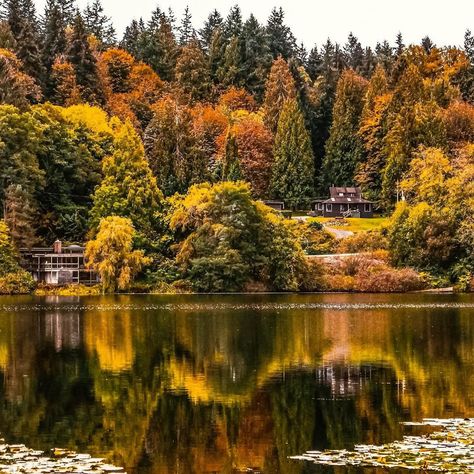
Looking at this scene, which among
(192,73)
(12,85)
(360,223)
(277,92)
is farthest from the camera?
(192,73)

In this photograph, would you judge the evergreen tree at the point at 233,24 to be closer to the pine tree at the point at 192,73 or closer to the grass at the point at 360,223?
the pine tree at the point at 192,73

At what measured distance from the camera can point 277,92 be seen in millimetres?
122688

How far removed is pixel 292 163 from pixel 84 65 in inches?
1067

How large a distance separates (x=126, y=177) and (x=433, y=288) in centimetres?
2831

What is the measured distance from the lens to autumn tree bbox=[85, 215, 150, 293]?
3108 inches

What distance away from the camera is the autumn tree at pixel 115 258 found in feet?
259

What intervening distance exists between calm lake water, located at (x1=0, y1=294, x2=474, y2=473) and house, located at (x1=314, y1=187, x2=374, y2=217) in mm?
56481

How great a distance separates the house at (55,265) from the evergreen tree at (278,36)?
239 ft

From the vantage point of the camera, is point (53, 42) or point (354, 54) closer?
point (53, 42)

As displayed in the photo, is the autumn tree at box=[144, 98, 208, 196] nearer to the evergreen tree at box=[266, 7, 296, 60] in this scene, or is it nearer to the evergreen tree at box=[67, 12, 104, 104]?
the evergreen tree at box=[67, 12, 104, 104]

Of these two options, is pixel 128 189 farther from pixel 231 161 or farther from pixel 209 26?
pixel 209 26

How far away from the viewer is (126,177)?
87688 millimetres

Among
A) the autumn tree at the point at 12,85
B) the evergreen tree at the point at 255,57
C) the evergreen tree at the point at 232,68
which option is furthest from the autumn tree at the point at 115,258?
the evergreen tree at the point at 255,57

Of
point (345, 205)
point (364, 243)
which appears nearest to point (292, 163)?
point (345, 205)
